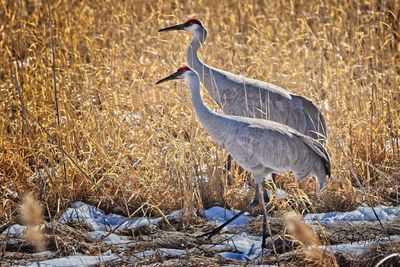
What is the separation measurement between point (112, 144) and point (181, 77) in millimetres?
801

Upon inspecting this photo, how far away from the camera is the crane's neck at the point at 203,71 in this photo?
609cm

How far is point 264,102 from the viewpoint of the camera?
591 cm

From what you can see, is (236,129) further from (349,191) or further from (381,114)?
(381,114)

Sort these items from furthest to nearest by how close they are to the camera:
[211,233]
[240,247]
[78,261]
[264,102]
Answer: [264,102] → [211,233] → [240,247] → [78,261]

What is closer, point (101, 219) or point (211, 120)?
point (211, 120)

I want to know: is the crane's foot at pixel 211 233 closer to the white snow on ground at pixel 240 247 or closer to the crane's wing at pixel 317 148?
the white snow on ground at pixel 240 247

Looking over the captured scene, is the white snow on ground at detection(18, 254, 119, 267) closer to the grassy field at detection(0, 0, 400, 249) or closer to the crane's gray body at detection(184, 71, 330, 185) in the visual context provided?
the grassy field at detection(0, 0, 400, 249)

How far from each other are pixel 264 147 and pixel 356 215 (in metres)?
0.77

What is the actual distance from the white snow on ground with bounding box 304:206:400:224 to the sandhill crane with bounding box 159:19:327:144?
2.40 feet

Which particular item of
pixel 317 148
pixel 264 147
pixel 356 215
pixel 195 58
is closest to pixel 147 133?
pixel 195 58

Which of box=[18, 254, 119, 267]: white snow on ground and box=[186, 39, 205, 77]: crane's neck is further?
box=[186, 39, 205, 77]: crane's neck

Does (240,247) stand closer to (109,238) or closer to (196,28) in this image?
(109,238)

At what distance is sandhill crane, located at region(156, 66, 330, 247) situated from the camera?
4730 millimetres

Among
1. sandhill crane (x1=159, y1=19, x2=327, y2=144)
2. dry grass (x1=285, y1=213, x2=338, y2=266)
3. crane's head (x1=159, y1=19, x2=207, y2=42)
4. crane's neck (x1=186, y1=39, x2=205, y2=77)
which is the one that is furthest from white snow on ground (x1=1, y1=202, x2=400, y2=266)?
crane's head (x1=159, y1=19, x2=207, y2=42)
